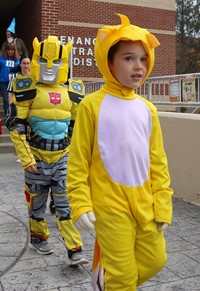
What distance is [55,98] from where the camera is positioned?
367 centimetres

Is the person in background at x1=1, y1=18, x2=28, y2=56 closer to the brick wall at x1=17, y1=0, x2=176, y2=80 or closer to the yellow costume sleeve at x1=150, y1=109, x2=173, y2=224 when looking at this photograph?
the brick wall at x1=17, y1=0, x2=176, y2=80

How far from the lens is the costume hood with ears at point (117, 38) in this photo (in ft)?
7.50

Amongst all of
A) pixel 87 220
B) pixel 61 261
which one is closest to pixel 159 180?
pixel 87 220

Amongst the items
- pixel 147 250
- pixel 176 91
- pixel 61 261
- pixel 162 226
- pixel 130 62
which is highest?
pixel 130 62

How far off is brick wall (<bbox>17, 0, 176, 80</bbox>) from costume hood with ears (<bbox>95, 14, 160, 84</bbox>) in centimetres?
1004

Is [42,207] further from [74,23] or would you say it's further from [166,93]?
[74,23]

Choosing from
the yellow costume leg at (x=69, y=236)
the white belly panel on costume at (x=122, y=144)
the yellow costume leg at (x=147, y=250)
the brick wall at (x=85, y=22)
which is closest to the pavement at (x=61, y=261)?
the yellow costume leg at (x=69, y=236)

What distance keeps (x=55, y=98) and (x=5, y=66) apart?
6.65 meters

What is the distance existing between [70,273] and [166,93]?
4.13 metres

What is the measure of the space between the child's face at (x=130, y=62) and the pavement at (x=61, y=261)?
1.74 m

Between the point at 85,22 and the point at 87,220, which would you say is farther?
the point at 85,22

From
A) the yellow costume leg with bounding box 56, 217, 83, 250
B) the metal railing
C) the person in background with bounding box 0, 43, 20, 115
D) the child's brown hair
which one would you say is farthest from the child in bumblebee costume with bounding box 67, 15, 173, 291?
the child's brown hair

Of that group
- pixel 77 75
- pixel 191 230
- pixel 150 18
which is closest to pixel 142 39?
pixel 191 230

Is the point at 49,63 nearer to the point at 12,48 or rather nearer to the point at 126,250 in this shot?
the point at 126,250
